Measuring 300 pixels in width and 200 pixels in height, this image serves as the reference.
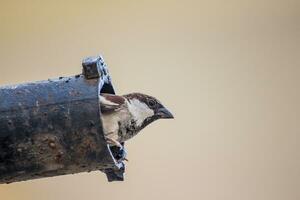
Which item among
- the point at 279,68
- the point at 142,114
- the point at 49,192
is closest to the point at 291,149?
the point at 279,68

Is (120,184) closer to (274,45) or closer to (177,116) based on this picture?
(177,116)

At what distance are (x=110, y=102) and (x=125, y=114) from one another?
0.02m

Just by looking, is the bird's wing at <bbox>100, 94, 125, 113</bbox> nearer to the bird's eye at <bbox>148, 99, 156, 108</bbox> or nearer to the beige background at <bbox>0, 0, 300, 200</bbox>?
the bird's eye at <bbox>148, 99, 156, 108</bbox>

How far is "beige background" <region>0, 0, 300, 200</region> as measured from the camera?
1.13 m

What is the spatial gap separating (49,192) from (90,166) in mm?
831

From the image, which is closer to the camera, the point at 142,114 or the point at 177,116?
the point at 142,114

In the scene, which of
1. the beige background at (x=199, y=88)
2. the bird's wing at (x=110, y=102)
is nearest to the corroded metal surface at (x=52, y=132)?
the bird's wing at (x=110, y=102)

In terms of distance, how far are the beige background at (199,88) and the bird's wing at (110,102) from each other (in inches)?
29.7

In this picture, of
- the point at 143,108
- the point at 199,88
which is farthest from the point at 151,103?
the point at 199,88

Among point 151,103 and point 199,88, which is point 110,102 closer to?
point 151,103

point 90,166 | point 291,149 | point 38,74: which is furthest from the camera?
point 38,74

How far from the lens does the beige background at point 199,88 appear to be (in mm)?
1133

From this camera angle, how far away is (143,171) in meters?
1.17

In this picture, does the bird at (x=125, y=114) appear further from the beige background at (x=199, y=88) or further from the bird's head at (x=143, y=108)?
the beige background at (x=199, y=88)
